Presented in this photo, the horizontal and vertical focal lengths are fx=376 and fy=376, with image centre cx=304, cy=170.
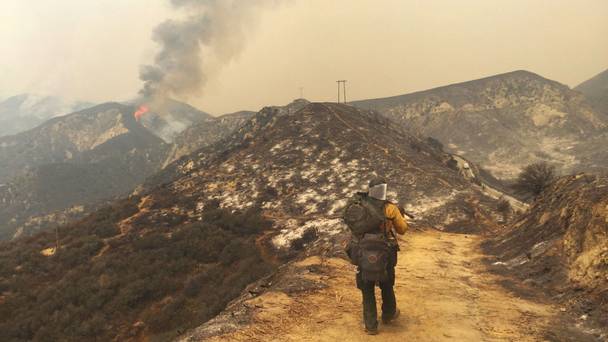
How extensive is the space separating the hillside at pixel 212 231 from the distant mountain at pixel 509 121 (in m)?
39.7

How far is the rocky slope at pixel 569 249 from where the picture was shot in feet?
22.0

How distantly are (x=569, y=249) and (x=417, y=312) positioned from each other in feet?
14.4

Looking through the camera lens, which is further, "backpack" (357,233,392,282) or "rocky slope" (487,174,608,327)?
"rocky slope" (487,174,608,327)

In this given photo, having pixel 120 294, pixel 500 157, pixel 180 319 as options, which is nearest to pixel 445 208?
pixel 180 319

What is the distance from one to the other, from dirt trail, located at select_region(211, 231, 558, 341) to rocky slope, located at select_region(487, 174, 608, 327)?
675 millimetres

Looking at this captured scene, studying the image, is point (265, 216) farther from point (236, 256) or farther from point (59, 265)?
point (59, 265)

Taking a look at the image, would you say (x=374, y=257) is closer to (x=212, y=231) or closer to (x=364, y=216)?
(x=364, y=216)

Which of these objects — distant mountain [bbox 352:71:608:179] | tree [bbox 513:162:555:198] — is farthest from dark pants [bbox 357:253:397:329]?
distant mountain [bbox 352:71:608:179]

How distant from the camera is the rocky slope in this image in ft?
22.0

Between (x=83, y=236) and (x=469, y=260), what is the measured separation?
28.8 meters

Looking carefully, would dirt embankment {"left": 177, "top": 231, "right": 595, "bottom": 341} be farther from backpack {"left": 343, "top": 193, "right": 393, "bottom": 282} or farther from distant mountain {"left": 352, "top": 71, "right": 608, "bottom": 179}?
distant mountain {"left": 352, "top": 71, "right": 608, "bottom": 179}

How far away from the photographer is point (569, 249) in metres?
8.46

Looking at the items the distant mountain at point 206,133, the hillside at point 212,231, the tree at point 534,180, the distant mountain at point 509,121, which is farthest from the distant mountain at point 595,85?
the tree at point 534,180

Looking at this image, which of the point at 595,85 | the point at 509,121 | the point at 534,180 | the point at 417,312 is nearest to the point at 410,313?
the point at 417,312
